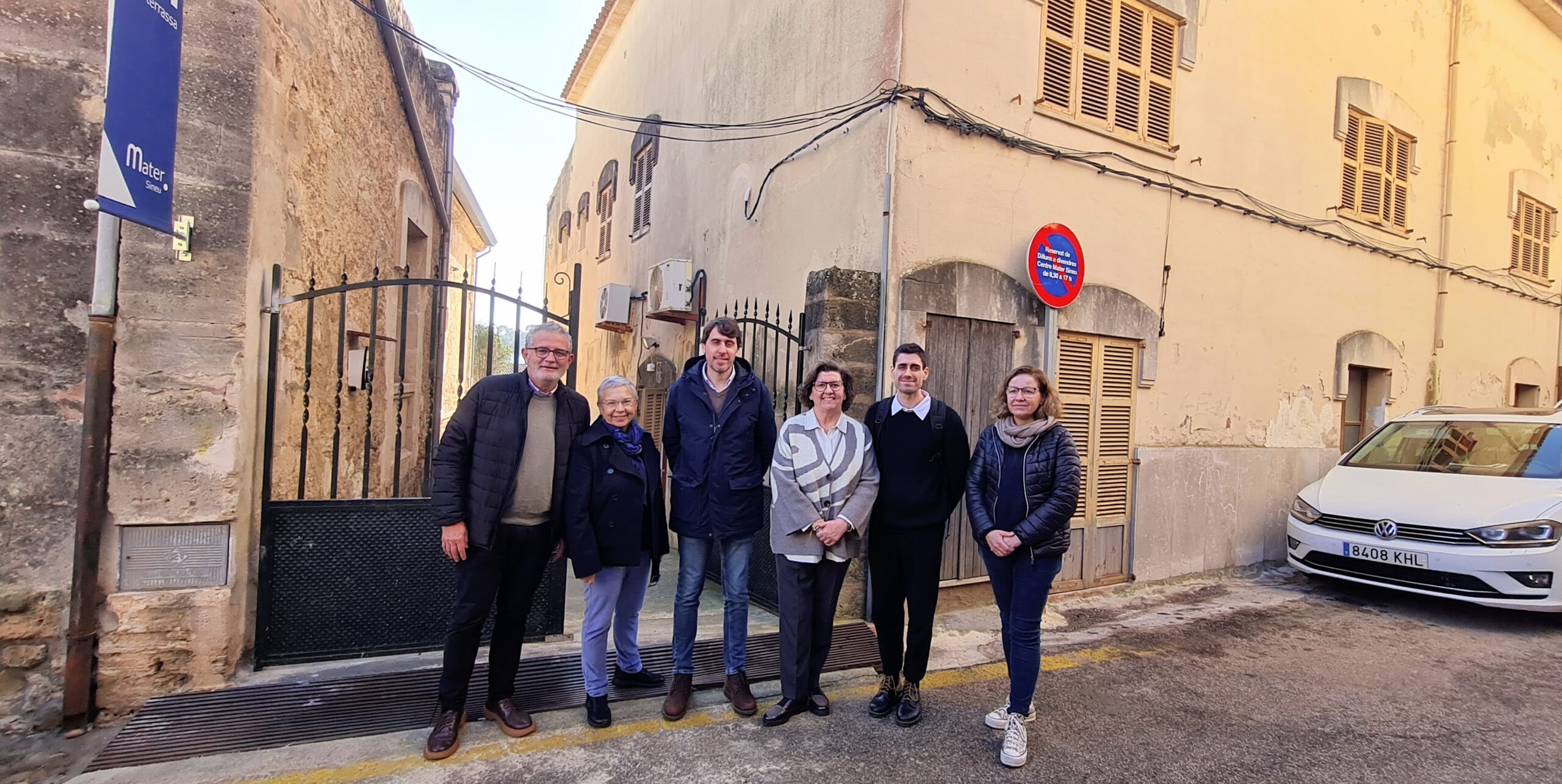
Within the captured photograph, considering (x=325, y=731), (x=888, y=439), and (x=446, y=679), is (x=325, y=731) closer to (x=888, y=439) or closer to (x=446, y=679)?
(x=446, y=679)

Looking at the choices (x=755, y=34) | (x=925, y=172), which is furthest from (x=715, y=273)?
(x=925, y=172)

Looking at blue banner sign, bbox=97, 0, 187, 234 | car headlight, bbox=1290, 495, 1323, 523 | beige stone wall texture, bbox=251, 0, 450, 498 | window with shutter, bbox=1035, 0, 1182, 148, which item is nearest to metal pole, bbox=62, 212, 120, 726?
blue banner sign, bbox=97, 0, 187, 234

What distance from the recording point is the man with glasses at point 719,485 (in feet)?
12.4

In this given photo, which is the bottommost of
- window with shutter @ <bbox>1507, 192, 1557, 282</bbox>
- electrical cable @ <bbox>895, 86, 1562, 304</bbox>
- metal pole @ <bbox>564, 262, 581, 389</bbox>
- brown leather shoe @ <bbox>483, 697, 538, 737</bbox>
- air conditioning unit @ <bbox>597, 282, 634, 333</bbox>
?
brown leather shoe @ <bbox>483, 697, 538, 737</bbox>

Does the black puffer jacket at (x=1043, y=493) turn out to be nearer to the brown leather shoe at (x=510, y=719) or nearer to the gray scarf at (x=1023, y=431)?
the gray scarf at (x=1023, y=431)

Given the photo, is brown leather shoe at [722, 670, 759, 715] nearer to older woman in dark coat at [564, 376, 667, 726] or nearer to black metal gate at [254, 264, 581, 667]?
older woman in dark coat at [564, 376, 667, 726]

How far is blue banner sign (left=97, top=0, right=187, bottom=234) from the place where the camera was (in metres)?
3.17

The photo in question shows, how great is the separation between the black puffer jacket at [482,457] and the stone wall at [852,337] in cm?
228

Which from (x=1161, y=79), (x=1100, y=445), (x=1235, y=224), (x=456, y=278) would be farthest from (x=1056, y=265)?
(x=456, y=278)

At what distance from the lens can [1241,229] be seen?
24.1ft

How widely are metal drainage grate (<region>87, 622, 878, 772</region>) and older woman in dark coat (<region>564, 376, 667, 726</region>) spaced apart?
41 centimetres

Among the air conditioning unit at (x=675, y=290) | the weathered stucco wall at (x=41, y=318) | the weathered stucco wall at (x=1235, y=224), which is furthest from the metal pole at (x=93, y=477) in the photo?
the air conditioning unit at (x=675, y=290)

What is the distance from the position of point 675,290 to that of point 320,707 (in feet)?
18.5

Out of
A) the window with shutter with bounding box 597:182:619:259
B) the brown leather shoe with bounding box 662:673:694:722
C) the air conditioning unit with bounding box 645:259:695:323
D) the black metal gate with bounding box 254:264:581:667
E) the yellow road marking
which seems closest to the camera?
the yellow road marking
